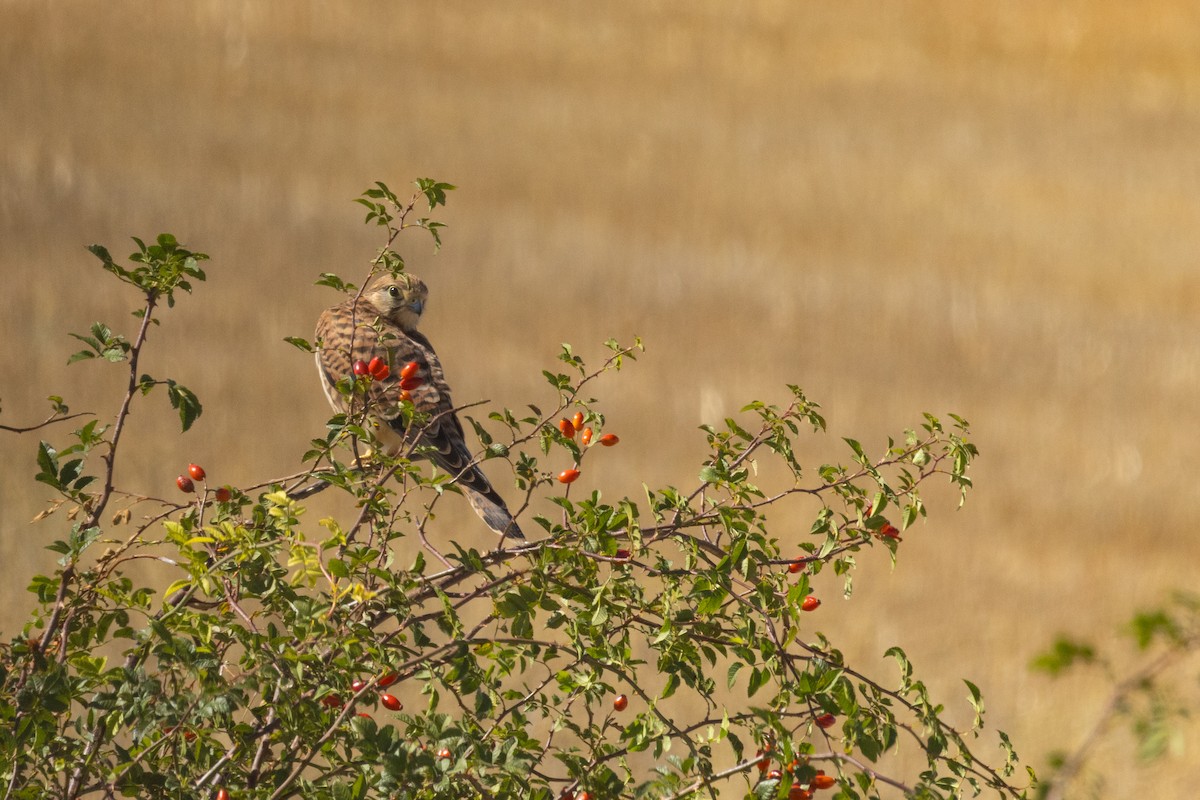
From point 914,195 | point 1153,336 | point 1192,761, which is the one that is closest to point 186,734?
point 1192,761

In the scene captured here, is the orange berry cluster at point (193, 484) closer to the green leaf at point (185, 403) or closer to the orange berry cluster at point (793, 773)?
the green leaf at point (185, 403)

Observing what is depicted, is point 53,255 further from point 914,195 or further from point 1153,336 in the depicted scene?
point 1153,336

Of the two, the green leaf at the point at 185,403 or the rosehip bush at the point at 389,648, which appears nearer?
the rosehip bush at the point at 389,648

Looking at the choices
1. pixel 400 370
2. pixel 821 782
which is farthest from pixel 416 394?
pixel 821 782

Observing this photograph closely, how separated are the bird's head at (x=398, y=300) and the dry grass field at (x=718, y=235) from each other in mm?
2846

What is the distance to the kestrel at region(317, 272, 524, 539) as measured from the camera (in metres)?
2.76

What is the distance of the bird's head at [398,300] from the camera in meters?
3.88

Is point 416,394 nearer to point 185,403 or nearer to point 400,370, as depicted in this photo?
point 400,370

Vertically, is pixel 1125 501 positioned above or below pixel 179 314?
below

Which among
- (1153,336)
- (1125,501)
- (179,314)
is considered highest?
(1153,336)

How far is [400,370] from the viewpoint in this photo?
346 cm

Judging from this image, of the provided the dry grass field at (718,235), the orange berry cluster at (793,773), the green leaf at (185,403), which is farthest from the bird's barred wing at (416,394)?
the dry grass field at (718,235)

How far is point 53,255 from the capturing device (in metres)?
8.15

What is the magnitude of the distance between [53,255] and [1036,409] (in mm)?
5793
